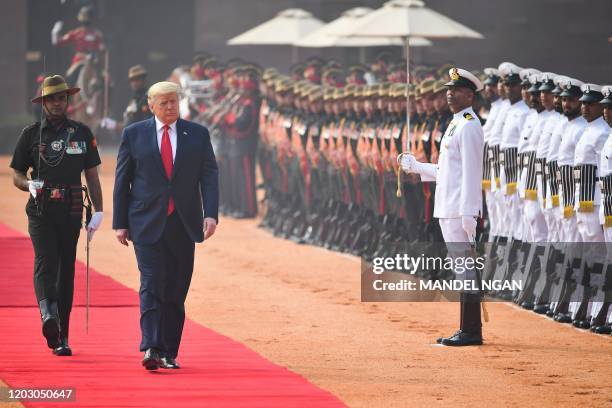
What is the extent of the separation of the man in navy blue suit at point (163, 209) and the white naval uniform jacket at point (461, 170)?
1.99m

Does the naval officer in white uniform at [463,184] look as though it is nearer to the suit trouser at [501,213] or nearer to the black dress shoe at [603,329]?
the black dress shoe at [603,329]

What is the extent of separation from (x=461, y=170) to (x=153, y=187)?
2432 millimetres

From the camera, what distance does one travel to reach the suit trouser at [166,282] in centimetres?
1038

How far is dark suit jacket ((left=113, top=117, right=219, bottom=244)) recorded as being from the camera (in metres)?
10.5

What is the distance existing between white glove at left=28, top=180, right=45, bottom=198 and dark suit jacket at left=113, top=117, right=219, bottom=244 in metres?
0.81

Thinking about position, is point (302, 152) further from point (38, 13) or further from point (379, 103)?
point (38, 13)

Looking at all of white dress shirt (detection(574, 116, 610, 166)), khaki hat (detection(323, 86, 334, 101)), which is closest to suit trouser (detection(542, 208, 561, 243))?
white dress shirt (detection(574, 116, 610, 166))

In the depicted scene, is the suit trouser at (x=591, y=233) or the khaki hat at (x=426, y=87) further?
the khaki hat at (x=426, y=87)

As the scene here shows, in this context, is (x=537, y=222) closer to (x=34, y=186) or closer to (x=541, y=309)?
(x=541, y=309)

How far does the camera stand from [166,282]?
10484 mm

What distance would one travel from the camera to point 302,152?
768 inches

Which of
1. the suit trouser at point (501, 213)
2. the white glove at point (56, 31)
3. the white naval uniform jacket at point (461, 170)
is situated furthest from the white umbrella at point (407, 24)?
the white glove at point (56, 31)

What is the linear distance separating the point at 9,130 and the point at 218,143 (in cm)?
1267

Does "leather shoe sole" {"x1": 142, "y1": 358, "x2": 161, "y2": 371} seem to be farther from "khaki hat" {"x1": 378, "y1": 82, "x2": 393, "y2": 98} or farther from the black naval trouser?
"khaki hat" {"x1": 378, "y1": 82, "x2": 393, "y2": 98}
